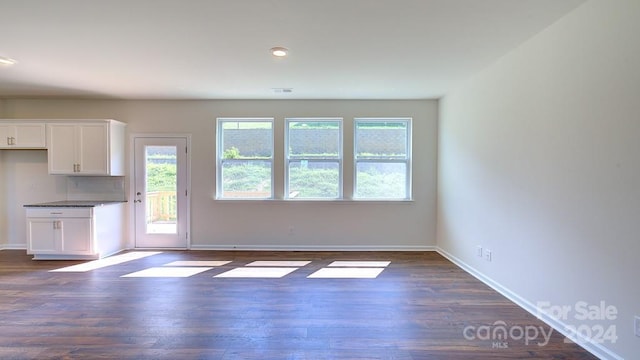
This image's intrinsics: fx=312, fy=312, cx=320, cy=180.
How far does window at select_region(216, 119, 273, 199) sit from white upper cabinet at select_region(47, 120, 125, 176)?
63.6 inches

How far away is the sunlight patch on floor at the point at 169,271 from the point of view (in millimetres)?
3820

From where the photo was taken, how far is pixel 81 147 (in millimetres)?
4641

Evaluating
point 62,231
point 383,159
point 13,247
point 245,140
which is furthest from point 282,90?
point 13,247

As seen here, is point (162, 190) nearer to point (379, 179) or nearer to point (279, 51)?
point (279, 51)

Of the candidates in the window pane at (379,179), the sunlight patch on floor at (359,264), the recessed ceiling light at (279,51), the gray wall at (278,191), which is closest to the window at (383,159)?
the window pane at (379,179)

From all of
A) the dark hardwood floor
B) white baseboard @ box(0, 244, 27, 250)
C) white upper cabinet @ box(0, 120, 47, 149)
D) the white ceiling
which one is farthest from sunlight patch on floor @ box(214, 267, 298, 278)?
white baseboard @ box(0, 244, 27, 250)

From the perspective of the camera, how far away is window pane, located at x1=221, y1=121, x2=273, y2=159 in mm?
5098

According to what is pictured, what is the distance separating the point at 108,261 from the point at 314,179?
126 inches

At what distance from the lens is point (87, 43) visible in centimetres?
288

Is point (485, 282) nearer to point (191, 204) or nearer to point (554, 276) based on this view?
point (554, 276)

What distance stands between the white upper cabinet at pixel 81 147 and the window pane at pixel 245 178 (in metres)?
1.70

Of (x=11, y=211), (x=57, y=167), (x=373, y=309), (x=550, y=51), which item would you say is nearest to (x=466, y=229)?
(x=373, y=309)

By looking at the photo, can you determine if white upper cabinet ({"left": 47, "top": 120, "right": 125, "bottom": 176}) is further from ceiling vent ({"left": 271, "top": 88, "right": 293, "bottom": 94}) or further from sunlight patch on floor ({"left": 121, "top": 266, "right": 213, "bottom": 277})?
ceiling vent ({"left": 271, "top": 88, "right": 293, "bottom": 94})

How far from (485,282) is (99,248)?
5.17 meters
